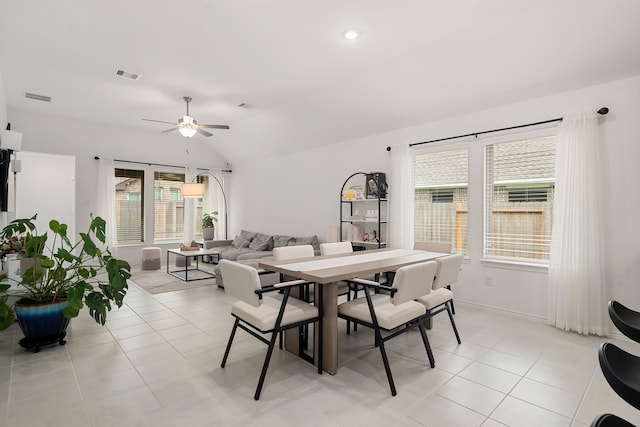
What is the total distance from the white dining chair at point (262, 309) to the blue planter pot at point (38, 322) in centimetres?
172

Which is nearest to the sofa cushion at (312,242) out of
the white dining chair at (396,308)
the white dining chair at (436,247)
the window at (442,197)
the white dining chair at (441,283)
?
the window at (442,197)

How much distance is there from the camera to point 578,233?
11.1 ft

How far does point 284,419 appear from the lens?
6.55ft

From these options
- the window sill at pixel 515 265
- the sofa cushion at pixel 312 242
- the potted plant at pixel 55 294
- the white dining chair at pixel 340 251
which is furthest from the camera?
the sofa cushion at pixel 312 242

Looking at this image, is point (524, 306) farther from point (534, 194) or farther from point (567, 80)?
point (567, 80)

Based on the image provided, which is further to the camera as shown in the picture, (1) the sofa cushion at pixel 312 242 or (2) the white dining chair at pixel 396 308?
(1) the sofa cushion at pixel 312 242

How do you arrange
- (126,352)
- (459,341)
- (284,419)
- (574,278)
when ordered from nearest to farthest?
1. (284,419)
2. (126,352)
3. (459,341)
4. (574,278)

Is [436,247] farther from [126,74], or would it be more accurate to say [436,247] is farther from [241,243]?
[241,243]

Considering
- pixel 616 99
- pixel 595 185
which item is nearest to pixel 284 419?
pixel 595 185

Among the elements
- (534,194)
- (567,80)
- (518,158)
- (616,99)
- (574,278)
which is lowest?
(574,278)

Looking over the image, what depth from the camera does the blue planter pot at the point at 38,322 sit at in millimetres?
2928

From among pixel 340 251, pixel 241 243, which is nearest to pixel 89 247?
pixel 340 251

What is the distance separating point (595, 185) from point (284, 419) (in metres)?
3.64

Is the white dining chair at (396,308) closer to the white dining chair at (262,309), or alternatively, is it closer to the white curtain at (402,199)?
the white dining chair at (262,309)
